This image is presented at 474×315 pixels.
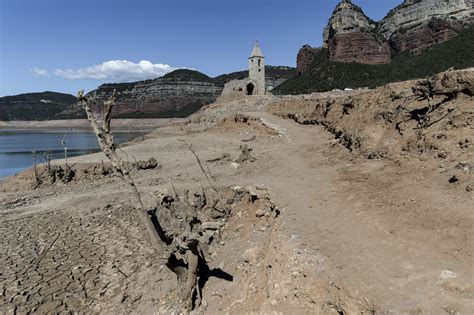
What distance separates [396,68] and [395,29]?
73.3 ft

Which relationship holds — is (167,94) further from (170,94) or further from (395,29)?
(395,29)

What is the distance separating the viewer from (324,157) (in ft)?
49.1

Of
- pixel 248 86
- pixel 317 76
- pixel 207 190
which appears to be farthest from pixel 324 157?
pixel 317 76

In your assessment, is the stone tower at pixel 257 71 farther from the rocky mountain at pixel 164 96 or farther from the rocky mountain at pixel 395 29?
the rocky mountain at pixel 164 96

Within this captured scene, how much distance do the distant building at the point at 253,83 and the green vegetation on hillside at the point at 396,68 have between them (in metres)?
9.40

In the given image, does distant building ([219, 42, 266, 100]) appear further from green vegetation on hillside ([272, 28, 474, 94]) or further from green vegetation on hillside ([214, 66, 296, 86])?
green vegetation on hillside ([214, 66, 296, 86])

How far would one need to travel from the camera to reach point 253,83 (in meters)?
50.8

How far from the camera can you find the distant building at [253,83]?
50312 mm

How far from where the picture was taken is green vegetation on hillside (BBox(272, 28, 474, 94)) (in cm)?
5058

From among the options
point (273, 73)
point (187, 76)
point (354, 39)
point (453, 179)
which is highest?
point (187, 76)

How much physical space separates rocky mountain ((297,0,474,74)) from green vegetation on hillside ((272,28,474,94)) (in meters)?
2.97

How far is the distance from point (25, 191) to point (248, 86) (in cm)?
3453

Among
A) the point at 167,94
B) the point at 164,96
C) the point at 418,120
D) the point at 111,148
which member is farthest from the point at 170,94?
the point at 111,148

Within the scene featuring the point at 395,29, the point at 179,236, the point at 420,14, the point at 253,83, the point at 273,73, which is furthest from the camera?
the point at 273,73
